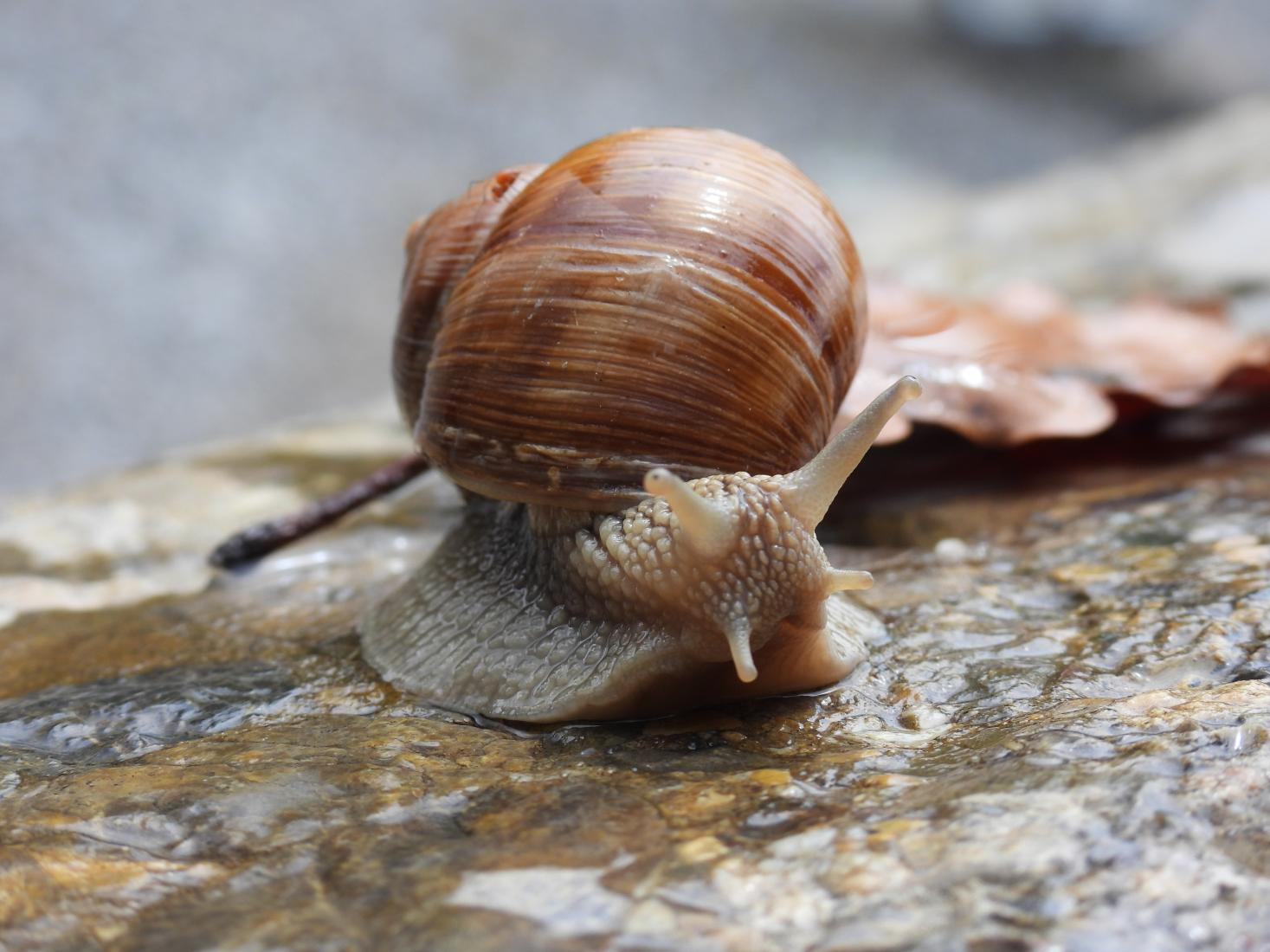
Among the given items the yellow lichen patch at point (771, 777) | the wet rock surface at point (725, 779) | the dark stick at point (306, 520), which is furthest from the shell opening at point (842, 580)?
the dark stick at point (306, 520)

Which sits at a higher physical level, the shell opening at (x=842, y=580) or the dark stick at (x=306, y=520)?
the dark stick at (x=306, y=520)

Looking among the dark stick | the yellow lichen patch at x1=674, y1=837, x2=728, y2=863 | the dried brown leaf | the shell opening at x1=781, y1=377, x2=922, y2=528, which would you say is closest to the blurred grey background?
the dried brown leaf

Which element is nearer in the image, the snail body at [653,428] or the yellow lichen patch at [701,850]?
the yellow lichen patch at [701,850]

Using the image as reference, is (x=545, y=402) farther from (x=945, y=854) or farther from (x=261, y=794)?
(x=945, y=854)

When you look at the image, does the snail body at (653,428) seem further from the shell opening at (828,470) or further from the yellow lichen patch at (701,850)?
the yellow lichen patch at (701,850)

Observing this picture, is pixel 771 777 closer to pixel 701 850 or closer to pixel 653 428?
pixel 701 850

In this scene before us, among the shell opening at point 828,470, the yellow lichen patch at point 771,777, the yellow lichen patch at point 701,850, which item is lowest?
the yellow lichen patch at point 701,850

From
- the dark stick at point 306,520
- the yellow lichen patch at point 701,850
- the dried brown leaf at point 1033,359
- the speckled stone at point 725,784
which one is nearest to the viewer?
the speckled stone at point 725,784

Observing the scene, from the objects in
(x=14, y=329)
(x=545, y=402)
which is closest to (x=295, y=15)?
(x=14, y=329)
